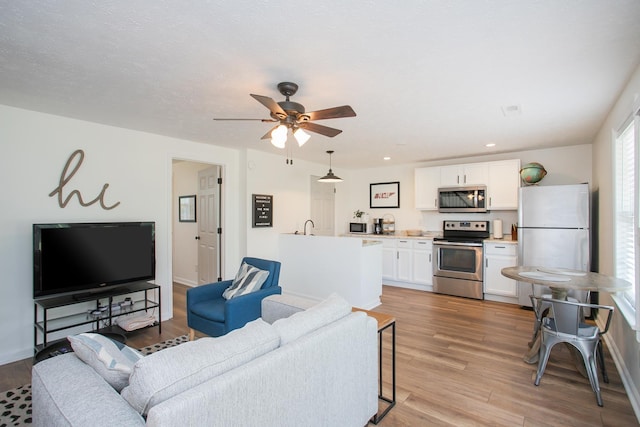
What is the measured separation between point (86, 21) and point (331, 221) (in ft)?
17.8

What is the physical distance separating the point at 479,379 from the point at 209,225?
4.26 m

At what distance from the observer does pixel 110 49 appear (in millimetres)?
1909

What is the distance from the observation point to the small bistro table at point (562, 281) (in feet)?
7.61

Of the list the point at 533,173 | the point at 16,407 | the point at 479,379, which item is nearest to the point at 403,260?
the point at 533,173

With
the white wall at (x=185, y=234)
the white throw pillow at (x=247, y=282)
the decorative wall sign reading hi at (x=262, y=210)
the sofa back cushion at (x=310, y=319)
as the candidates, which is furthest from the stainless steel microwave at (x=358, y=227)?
the sofa back cushion at (x=310, y=319)

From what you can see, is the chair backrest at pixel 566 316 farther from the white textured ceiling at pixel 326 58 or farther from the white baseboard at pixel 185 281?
the white baseboard at pixel 185 281

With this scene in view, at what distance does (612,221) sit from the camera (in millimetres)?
3104

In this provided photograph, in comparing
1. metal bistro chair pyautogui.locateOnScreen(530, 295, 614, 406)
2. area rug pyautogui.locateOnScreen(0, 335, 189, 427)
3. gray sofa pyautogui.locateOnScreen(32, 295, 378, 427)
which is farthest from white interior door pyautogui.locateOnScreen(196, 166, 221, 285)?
metal bistro chair pyautogui.locateOnScreen(530, 295, 614, 406)

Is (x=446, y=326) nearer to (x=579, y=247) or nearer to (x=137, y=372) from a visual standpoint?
(x=579, y=247)

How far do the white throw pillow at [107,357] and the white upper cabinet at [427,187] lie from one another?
5.20 metres

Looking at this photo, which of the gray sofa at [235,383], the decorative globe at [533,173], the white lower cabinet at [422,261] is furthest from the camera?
the white lower cabinet at [422,261]

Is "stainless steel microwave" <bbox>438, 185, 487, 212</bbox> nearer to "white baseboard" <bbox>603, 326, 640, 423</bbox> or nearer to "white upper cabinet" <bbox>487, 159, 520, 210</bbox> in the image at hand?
"white upper cabinet" <bbox>487, 159, 520, 210</bbox>

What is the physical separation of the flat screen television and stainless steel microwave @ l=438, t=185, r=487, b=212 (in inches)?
179

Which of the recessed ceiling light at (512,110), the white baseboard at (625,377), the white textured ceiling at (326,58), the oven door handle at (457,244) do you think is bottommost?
the white baseboard at (625,377)
